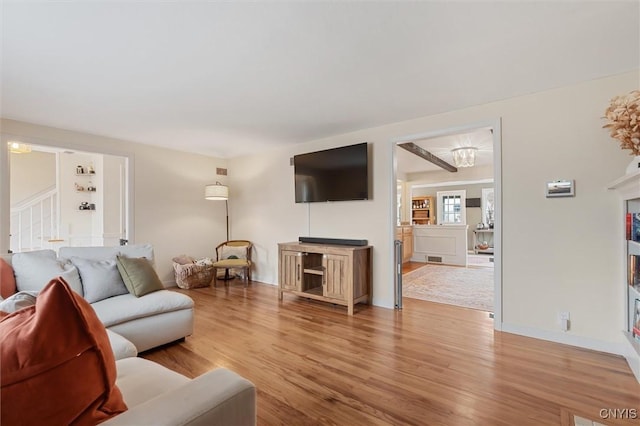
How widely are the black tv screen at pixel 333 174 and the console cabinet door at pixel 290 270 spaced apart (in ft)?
2.92

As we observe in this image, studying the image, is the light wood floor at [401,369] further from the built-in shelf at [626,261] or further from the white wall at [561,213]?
the white wall at [561,213]

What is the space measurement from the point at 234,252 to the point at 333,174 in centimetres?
252

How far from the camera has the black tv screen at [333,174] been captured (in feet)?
13.0

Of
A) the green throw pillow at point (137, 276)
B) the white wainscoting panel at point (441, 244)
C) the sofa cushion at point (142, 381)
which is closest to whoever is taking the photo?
the sofa cushion at point (142, 381)

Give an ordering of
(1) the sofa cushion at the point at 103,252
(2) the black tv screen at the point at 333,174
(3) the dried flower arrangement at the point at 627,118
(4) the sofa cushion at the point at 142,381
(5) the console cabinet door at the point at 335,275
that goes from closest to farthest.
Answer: (4) the sofa cushion at the point at 142,381 → (3) the dried flower arrangement at the point at 627,118 → (1) the sofa cushion at the point at 103,252 → (5) the console cabinet door at the point at 335,275 → (2) the black tv screen at the point at 333,174

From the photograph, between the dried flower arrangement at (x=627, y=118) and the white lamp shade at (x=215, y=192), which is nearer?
the dried flower arrangement at (x=627, y=118)

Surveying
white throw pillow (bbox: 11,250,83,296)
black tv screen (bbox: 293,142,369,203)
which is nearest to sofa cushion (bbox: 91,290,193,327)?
white throw pillow (bbox: 11,250,83,296)

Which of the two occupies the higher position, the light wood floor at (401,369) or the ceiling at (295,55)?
the ceiling at (295,55)

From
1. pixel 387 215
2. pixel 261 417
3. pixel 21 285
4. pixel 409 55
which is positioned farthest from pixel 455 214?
pixel 21 285

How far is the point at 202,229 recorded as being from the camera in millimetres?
5570

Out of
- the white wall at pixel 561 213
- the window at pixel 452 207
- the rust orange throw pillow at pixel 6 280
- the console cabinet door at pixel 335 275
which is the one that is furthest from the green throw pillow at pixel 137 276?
the window at pixel 452 207

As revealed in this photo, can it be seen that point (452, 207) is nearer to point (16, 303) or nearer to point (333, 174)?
point (333, 174)

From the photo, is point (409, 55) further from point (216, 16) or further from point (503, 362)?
point (503, 362)

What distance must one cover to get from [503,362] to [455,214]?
8100 millimetres
